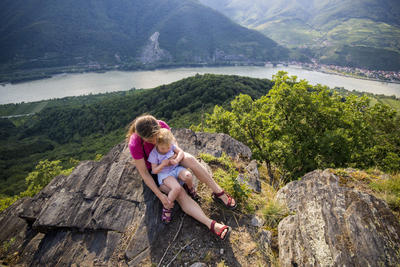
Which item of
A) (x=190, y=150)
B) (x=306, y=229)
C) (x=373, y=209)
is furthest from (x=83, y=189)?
(x=373, y=209)

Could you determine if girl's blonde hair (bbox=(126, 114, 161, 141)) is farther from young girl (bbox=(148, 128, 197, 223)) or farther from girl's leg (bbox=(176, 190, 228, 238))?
girl's leg (bbox=(176, 190, 228, 238))

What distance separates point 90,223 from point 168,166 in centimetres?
222

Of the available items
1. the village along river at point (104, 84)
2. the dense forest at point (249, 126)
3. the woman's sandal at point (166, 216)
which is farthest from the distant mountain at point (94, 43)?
the woman's sandal at point (166, 216)

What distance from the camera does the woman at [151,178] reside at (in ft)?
12.4

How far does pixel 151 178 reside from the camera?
4195 millimetres

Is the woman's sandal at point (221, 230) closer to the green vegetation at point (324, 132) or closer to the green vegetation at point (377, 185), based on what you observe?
the green vegetation at point (377, 185)

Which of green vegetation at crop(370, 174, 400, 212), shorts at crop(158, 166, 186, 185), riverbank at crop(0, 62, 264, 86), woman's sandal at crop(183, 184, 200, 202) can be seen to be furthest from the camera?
riverbank at crop(0, 62, 264, 86)

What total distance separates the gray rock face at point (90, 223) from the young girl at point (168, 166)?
2.35 feet

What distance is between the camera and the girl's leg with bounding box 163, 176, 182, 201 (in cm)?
392

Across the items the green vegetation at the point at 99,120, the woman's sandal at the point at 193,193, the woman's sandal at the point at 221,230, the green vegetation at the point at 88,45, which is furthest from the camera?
the green vegetation at the point at 88,45

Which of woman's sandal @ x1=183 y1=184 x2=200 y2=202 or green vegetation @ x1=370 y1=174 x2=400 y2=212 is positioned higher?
green vegetation @ x1=370 y1=174 x2=400 y2=212

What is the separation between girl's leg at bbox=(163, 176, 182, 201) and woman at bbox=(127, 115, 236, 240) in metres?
0.13

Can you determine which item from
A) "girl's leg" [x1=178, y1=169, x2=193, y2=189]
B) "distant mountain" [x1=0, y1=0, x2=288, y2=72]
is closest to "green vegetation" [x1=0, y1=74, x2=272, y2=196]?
"girl's leg" [x1=178, y1=169, x2=193, y2=189]

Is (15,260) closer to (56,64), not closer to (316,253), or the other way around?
(316,253)
